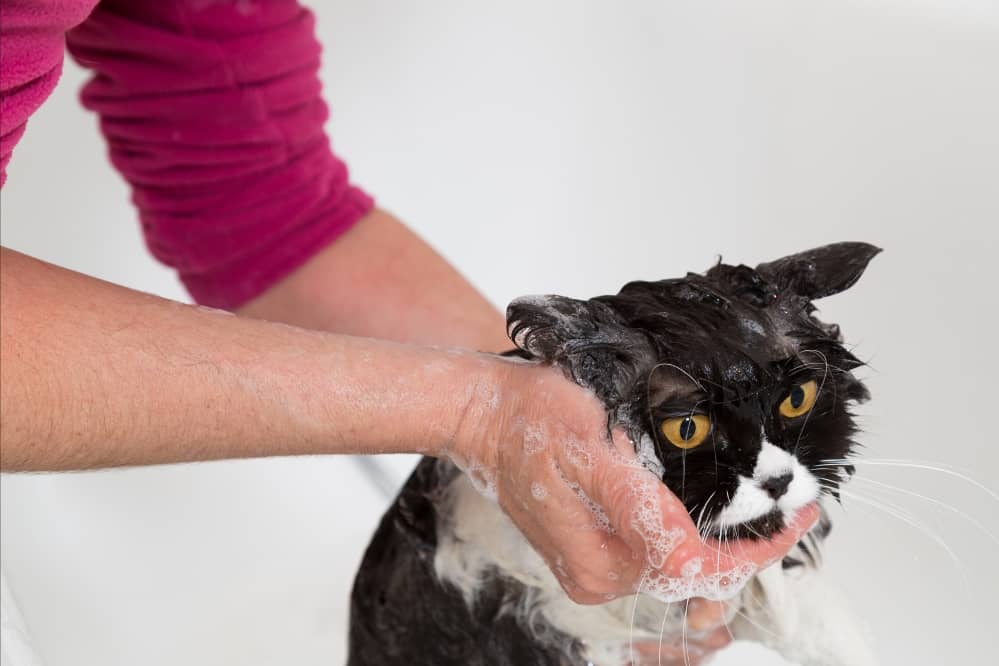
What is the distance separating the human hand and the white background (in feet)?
0.66

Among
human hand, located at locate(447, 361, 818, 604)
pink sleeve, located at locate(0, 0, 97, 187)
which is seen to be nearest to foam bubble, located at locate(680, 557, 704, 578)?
human hand, located at locate(447, 361, 818, 604)

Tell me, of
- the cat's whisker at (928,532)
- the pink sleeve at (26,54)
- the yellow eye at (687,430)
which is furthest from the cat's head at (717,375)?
the pink sleeve at (26,54)

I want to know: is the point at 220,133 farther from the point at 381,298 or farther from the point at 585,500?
the point at 585,500

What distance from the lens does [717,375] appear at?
69 cm

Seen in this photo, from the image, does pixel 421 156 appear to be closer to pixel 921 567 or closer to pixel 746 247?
pixel 746 247

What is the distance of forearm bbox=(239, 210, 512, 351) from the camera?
120cm

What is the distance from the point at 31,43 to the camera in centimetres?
70

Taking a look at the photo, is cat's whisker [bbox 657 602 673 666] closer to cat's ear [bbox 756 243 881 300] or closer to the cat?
the cat

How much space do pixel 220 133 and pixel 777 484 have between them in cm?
67

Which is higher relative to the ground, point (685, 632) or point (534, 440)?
point (534, 440)

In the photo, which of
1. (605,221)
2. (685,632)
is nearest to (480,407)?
(685,632)

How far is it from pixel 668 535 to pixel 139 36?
26.8 inches

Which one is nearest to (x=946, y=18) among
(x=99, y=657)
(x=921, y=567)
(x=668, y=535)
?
(x=921, y=567)

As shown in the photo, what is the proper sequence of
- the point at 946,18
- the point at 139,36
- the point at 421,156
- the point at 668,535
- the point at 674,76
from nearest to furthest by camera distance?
the point at 668,535 → the point at 139,36 → the point at 946,18 → the point at 674,76 → the point at 421,156
